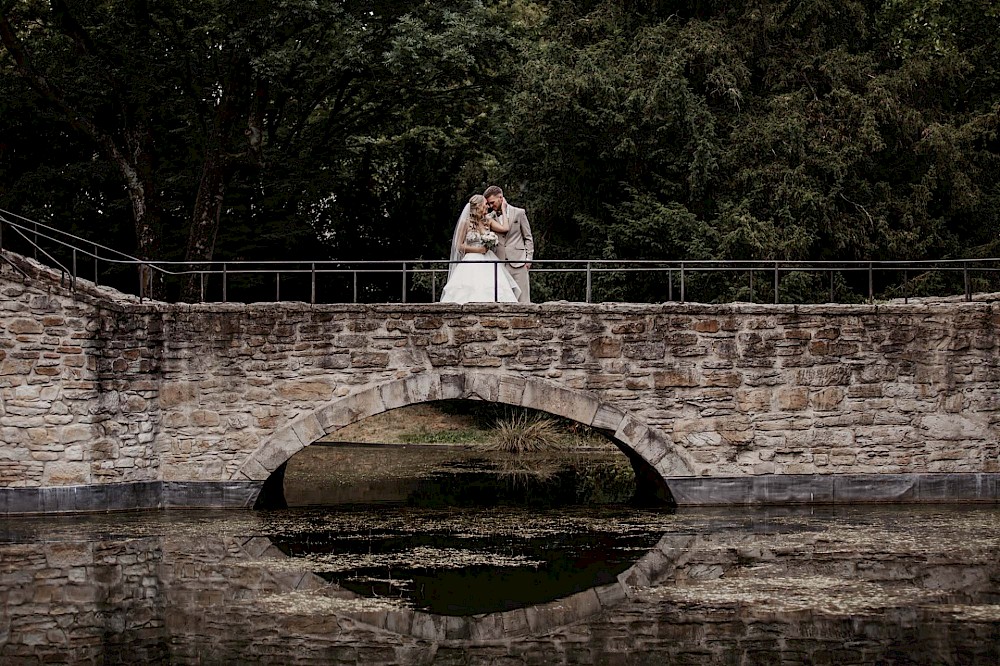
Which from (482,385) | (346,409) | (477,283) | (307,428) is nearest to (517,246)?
(477,283)

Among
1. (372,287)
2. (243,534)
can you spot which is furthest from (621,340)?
(372,287)

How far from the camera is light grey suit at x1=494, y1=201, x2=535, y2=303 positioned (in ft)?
47.0

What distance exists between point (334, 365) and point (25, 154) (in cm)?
1335

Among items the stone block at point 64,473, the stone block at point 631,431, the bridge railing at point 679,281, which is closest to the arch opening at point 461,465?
the stone block at point 631,431

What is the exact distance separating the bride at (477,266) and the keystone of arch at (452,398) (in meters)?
0.88

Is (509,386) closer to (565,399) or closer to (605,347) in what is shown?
(565,399)

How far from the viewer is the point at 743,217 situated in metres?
19.4

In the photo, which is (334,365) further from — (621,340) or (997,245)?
(997,245)

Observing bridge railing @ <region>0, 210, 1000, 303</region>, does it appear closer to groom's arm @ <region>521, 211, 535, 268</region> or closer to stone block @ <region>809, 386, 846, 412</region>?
groom's arm @ <region>521, 211, 535, 268</region>

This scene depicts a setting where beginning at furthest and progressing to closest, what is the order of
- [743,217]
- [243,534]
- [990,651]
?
[743,217]
[243,534]
[990,651]

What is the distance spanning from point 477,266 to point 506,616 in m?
5.79

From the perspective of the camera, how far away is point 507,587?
32.1ft

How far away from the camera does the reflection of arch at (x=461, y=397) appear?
13.5 metres

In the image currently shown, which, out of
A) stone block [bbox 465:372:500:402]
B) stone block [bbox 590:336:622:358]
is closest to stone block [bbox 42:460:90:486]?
stone block [bbox 465:372:500:402]
